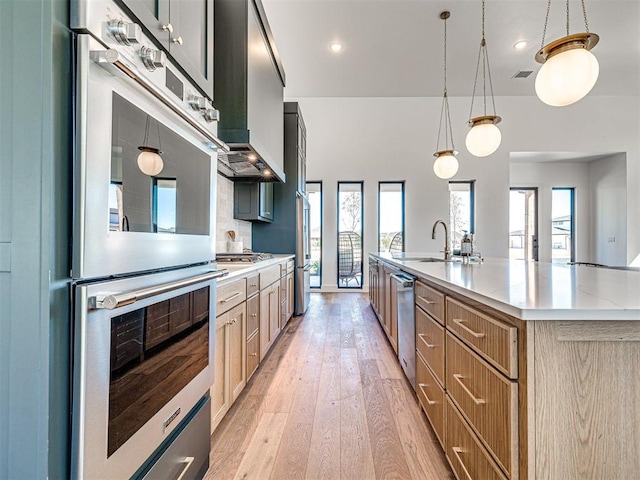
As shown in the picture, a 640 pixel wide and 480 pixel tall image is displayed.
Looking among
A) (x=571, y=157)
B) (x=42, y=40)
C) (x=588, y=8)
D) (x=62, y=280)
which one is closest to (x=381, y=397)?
(x=62, y=280)

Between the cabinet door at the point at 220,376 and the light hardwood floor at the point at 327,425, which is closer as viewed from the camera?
the light hardwood floor at the point at 327,425

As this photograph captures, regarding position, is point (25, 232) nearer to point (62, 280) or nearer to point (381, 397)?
point (62, 280)

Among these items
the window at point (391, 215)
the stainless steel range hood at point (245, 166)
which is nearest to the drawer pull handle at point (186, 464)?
the stainless steel range hood at point (245, 166)

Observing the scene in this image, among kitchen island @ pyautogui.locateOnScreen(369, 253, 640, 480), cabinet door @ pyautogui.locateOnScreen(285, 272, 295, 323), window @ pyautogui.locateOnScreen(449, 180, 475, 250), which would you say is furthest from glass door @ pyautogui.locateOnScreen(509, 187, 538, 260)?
kitchen island @ pyautogui.locateOnScreen(369, 253, 640, 480)

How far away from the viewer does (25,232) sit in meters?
0.61

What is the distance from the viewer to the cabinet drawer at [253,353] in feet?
6.86

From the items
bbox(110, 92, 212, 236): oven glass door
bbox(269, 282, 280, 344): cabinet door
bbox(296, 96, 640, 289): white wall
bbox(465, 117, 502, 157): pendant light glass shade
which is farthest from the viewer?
bbox(296, 96, 640, 289): white wall

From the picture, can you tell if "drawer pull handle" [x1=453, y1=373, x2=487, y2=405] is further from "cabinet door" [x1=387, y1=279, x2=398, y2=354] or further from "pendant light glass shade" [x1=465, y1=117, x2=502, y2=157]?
"pendant light glass shade" [x1=465, y1=117, x2=502, y2=157]

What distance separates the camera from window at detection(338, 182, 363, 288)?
6812 millimetres

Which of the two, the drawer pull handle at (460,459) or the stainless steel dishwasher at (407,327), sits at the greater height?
the stainless steel dishwasher at (407,327)

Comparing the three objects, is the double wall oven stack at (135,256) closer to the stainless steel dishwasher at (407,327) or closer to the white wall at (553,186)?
the stainless steel dishwasher at (407,327)

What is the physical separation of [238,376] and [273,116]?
2.14m

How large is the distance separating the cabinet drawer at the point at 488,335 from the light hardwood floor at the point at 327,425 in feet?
2.27

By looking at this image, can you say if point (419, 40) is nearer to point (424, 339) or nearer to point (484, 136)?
point (484, 136)
